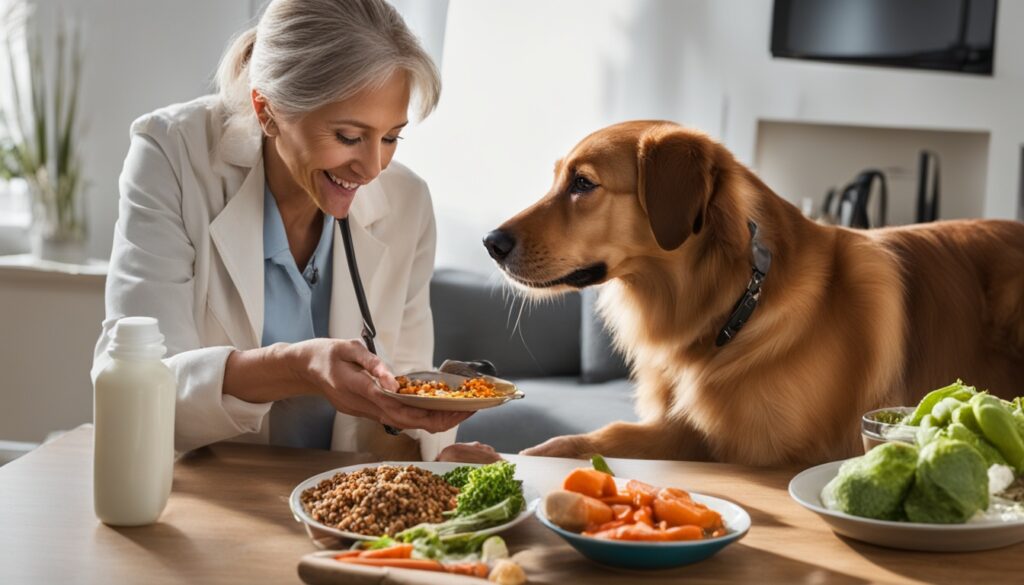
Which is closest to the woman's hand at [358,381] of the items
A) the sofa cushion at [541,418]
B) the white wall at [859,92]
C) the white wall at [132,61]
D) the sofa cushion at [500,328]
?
the sofa cushion at [541,418]

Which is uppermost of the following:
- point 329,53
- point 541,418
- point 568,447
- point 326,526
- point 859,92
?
point 859,92

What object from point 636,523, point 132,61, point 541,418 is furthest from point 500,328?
point 636,523

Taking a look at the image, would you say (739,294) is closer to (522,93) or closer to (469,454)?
(469,454)

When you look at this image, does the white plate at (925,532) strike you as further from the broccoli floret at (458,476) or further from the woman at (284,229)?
the woman at (284,229)

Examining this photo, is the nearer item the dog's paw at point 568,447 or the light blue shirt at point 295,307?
the dog's paw at point 568,447

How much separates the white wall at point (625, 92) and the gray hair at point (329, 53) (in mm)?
2655

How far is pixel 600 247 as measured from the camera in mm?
1905

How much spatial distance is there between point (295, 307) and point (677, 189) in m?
0.73

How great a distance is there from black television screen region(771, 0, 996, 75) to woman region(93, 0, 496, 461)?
111 inches

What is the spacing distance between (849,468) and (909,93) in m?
3.62

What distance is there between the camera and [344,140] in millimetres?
1757

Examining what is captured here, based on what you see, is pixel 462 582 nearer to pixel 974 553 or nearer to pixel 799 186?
pixel 974 553

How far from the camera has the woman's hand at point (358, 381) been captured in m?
1.41

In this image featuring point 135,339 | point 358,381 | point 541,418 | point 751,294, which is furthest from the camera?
point 541,418
